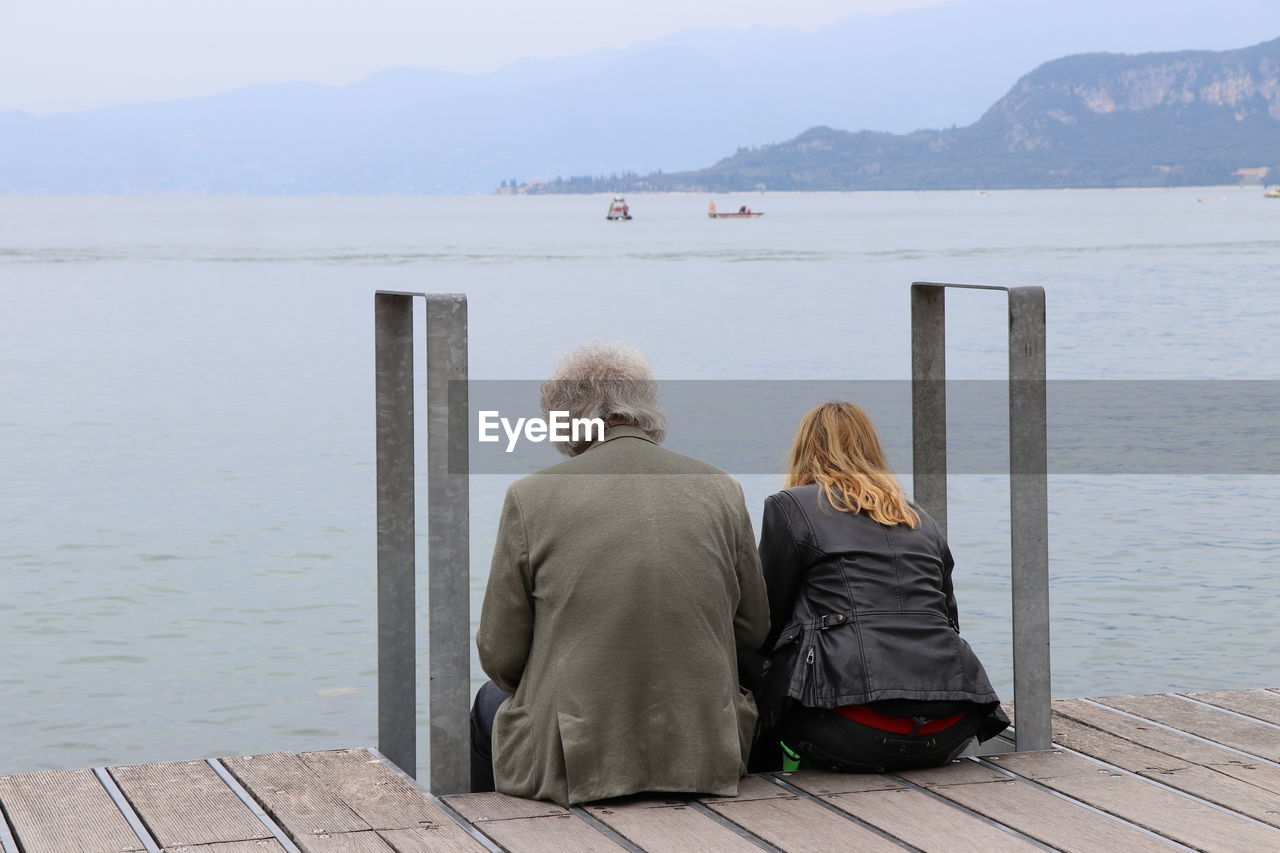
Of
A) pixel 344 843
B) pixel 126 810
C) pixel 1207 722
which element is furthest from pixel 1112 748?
pixel 126 810

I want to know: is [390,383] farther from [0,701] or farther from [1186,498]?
[1186,498]

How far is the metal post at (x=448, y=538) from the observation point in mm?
3668

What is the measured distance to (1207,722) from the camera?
4.52m

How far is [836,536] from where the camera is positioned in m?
3.80

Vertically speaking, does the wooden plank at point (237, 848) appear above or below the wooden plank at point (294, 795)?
below

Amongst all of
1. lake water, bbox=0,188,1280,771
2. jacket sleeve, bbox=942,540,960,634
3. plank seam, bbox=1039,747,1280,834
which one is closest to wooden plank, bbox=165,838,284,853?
jacket sleeve, bbox=942,540,960,634

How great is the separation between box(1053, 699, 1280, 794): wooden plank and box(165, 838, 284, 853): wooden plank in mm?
2240

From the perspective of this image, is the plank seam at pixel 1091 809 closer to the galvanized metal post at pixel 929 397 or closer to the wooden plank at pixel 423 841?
the galvanized metal post at pixel 929 397

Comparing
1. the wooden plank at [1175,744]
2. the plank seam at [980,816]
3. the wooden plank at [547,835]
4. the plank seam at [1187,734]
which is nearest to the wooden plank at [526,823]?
the wooden plank at [547,835]

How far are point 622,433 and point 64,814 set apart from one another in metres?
1.52

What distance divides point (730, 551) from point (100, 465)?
13271 mm

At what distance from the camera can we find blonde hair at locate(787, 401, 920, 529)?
12.6 feet

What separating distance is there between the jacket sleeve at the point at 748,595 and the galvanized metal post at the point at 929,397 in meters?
0.92

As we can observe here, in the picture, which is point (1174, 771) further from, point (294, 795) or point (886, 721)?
point (294, 795)
